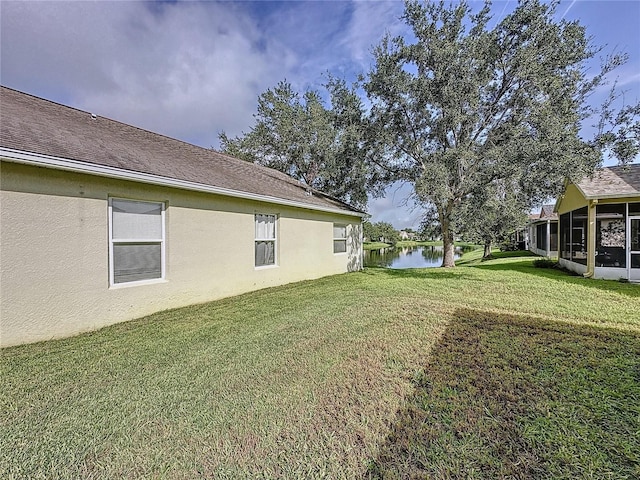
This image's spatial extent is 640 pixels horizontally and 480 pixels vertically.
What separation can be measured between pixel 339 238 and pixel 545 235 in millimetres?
15237

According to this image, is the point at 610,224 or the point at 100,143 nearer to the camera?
the point at 100,143

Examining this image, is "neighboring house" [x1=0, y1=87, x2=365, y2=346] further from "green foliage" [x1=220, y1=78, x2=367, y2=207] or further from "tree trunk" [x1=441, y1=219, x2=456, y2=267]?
"tree trunk" [x1=441, y1=219, x2=456, y2=267]

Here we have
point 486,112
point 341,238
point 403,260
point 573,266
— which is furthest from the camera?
point 403,260

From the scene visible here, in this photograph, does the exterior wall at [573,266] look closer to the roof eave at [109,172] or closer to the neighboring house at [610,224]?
the neighboring house at [610,224]

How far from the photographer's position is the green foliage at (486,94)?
1039 cm

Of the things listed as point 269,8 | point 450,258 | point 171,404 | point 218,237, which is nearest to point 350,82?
point 269,8

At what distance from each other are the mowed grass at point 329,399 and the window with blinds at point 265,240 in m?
3.27

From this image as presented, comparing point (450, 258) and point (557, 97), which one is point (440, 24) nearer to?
point (557, 97)

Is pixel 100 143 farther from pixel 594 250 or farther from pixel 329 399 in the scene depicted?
pixel 594 250

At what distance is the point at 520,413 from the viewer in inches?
106

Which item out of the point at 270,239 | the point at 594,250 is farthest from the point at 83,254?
the point at 594,250

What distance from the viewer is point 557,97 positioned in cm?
1120

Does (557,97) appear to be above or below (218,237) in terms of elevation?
above

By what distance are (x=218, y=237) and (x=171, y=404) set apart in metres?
4.83
